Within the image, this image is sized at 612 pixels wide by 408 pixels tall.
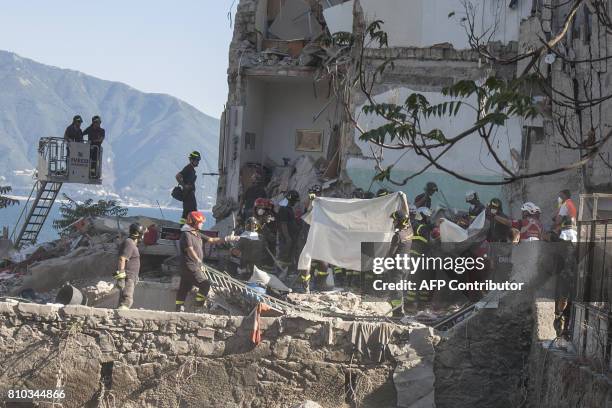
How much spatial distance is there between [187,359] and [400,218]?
3.92 meters

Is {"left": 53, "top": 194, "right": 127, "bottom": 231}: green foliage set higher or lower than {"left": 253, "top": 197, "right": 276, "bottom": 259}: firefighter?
lower

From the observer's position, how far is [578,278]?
12922 millimetres

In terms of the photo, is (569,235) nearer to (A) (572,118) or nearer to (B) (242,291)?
(B) (242,291)

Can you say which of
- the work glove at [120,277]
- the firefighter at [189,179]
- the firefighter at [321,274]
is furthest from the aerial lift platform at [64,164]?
the work glove at [120,277]

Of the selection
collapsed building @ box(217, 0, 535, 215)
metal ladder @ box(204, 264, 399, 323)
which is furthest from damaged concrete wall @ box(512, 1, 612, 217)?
metal ladder @ box(204, 264, 399, 323)

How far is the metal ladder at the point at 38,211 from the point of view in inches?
1030

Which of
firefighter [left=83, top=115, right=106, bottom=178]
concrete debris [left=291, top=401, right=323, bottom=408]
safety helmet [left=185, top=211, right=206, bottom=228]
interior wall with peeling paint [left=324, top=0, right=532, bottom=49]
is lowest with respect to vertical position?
concrete debris [left=291, top=401, right=323, bottom=408]

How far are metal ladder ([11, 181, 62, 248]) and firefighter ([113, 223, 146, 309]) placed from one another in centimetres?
1190

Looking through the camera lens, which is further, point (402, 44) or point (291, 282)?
point (402, 44)

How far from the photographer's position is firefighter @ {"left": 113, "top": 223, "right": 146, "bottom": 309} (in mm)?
14367

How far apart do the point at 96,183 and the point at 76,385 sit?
41.0 ft

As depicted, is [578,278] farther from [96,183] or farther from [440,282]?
[96,183]

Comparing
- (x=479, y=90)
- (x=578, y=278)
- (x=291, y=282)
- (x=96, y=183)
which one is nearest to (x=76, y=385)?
(x=291, y=282)

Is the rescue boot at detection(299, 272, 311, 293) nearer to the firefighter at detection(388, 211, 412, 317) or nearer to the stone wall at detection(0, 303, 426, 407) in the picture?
the firefighter at detection(388, 211, 412, 317)
